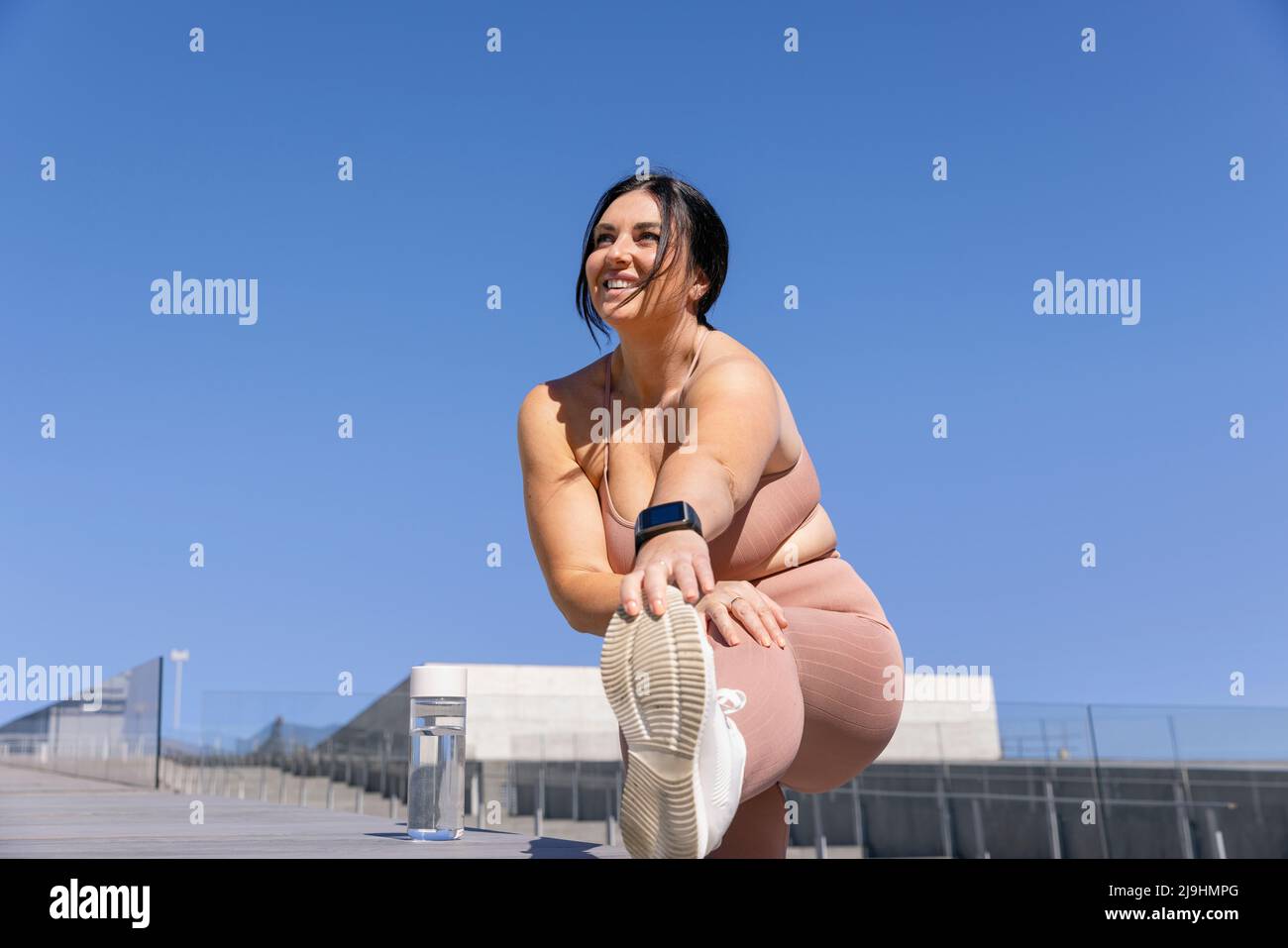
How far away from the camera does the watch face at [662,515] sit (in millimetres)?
1922

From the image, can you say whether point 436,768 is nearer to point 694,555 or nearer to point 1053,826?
point 694,555

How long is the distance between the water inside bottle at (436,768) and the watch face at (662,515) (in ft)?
6.95

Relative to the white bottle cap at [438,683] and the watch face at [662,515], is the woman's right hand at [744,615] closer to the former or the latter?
the watch face at [662,515]

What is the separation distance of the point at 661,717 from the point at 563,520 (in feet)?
3.07

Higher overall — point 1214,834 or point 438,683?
point 438,683

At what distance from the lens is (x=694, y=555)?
5.99 feet

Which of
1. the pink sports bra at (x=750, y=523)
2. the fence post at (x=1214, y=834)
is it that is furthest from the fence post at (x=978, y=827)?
the pink sports bra at (x=750, y=523)

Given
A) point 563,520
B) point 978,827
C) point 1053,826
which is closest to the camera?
point 563,520

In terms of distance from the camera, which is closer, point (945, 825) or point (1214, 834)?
point (1214, 834)

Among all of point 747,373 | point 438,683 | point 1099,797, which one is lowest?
point 1099,797

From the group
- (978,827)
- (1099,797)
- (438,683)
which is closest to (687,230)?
(438,683)
